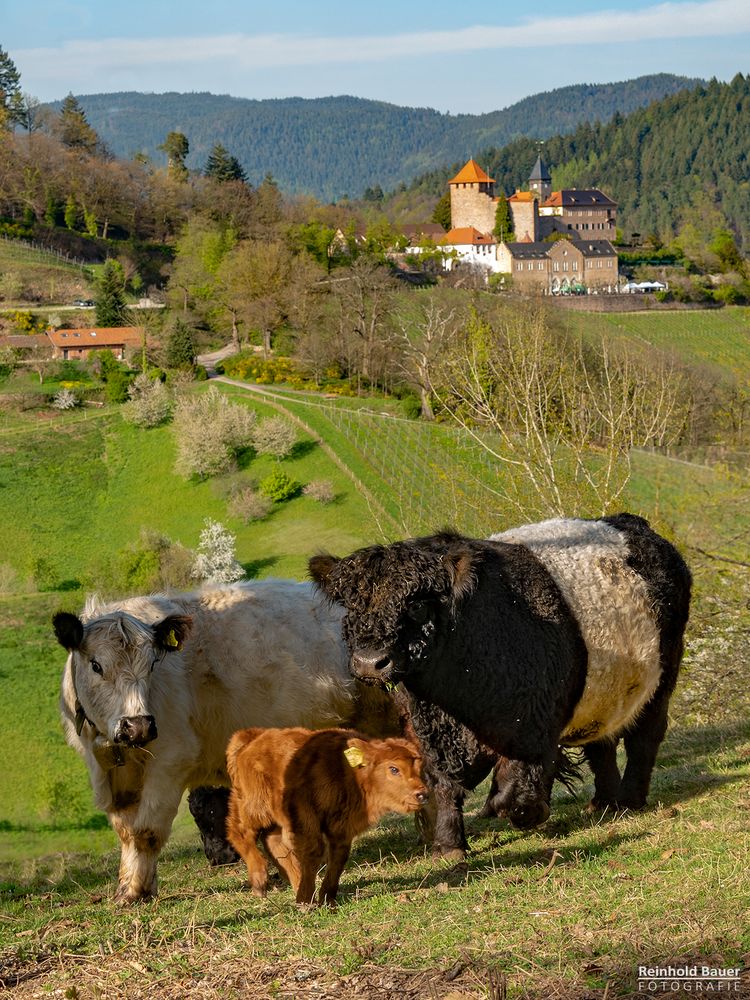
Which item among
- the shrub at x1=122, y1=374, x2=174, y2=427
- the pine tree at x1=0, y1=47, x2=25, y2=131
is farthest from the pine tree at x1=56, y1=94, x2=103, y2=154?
the shrub at x1=122, y1=374, x2=174, y2=427

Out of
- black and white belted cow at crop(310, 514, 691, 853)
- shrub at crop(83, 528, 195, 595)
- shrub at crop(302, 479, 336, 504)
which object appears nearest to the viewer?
black and white belted cow at crop(310, 514, 691, 853)

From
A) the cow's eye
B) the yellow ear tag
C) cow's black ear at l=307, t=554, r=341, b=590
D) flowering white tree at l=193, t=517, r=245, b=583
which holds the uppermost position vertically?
cow's black ear at l=307, t=554, r=341, b=590

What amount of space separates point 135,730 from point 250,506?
56.4m

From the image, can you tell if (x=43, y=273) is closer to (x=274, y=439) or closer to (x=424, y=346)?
(x=424, y=346)

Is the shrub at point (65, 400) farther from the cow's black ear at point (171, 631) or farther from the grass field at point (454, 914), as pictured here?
the cow's black ear at point (171, 631)

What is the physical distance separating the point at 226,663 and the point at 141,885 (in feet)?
7.20

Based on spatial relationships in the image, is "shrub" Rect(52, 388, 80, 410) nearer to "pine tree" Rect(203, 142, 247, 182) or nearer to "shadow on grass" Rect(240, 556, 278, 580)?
"shadow on grass" Rect(240, 556, 278, 580)

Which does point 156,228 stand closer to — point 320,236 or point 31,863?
point 320,236

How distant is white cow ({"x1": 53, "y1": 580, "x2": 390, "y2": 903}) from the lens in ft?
31.2

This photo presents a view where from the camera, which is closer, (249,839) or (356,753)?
(356,753)

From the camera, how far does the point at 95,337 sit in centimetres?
9675

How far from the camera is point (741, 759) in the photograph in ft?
41.7

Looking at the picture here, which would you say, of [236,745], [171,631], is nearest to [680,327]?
[171,631]

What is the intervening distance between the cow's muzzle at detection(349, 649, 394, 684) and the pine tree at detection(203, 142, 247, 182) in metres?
152
